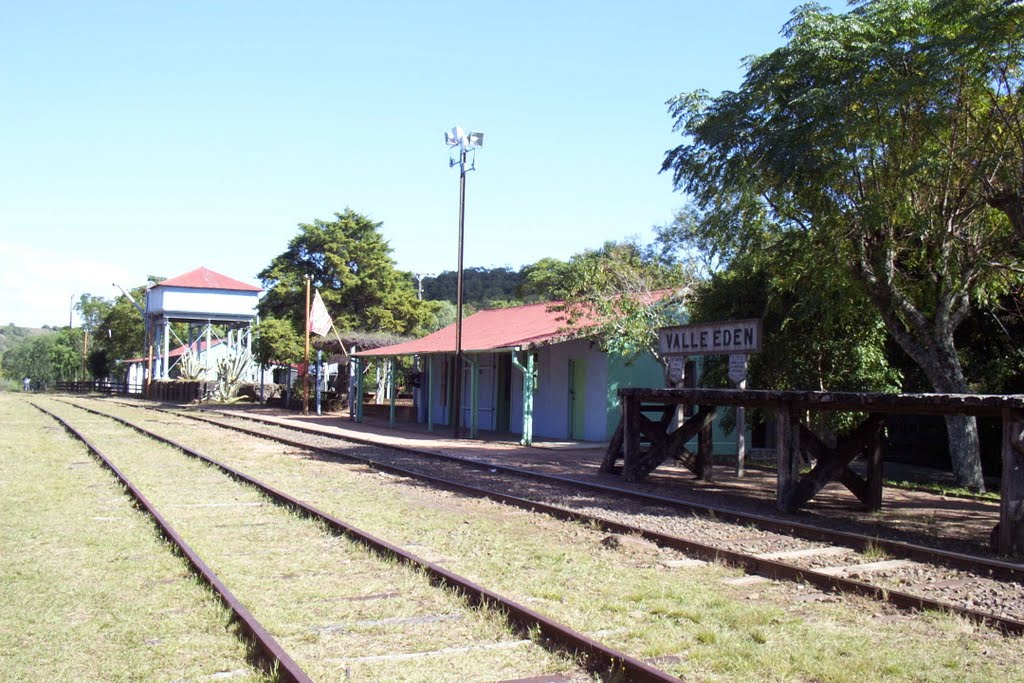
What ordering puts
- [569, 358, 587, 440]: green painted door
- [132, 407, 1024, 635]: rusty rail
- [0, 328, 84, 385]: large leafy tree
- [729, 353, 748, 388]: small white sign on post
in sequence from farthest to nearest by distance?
[0, 328, 84, 385]: large leafy tree < [569, 358, 587, 440]: green painted door < [729, 353, 748, 388]: small white sign on post < [132, 407, 1024, 635]: rusty rail

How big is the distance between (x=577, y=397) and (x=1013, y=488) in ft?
47.6

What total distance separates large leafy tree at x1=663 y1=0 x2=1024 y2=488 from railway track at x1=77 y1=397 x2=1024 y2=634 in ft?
15.6

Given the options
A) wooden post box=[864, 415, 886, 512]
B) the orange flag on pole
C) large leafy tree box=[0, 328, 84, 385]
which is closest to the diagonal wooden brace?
wooden post box=[864, 415, 886, 512]

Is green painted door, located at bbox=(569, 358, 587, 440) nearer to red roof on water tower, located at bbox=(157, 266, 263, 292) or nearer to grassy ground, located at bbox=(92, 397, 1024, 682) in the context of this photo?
grassy ground, located at bbox=(92, 397, 1024, 682)

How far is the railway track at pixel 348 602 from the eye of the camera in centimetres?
503

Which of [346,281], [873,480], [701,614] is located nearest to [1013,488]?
[873,480]

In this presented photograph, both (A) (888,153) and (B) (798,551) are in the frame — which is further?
(A) (888,153)

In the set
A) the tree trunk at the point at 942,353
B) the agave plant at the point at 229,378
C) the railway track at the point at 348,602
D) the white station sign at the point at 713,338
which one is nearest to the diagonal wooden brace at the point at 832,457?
the white station sign at the point at 713,338

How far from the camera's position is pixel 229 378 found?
49344 mm

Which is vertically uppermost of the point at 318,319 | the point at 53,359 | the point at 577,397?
the point at 318,319

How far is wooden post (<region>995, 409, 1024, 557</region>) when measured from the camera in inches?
333

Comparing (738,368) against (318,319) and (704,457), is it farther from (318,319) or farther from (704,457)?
(318,319)

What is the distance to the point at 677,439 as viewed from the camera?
14117mm

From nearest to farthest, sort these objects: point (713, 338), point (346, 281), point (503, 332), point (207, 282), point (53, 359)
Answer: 1. point (713, 338)
2. point (503, 332)
3. point (346, 281)
4. point (207, 282)
5. point (53, 359)
